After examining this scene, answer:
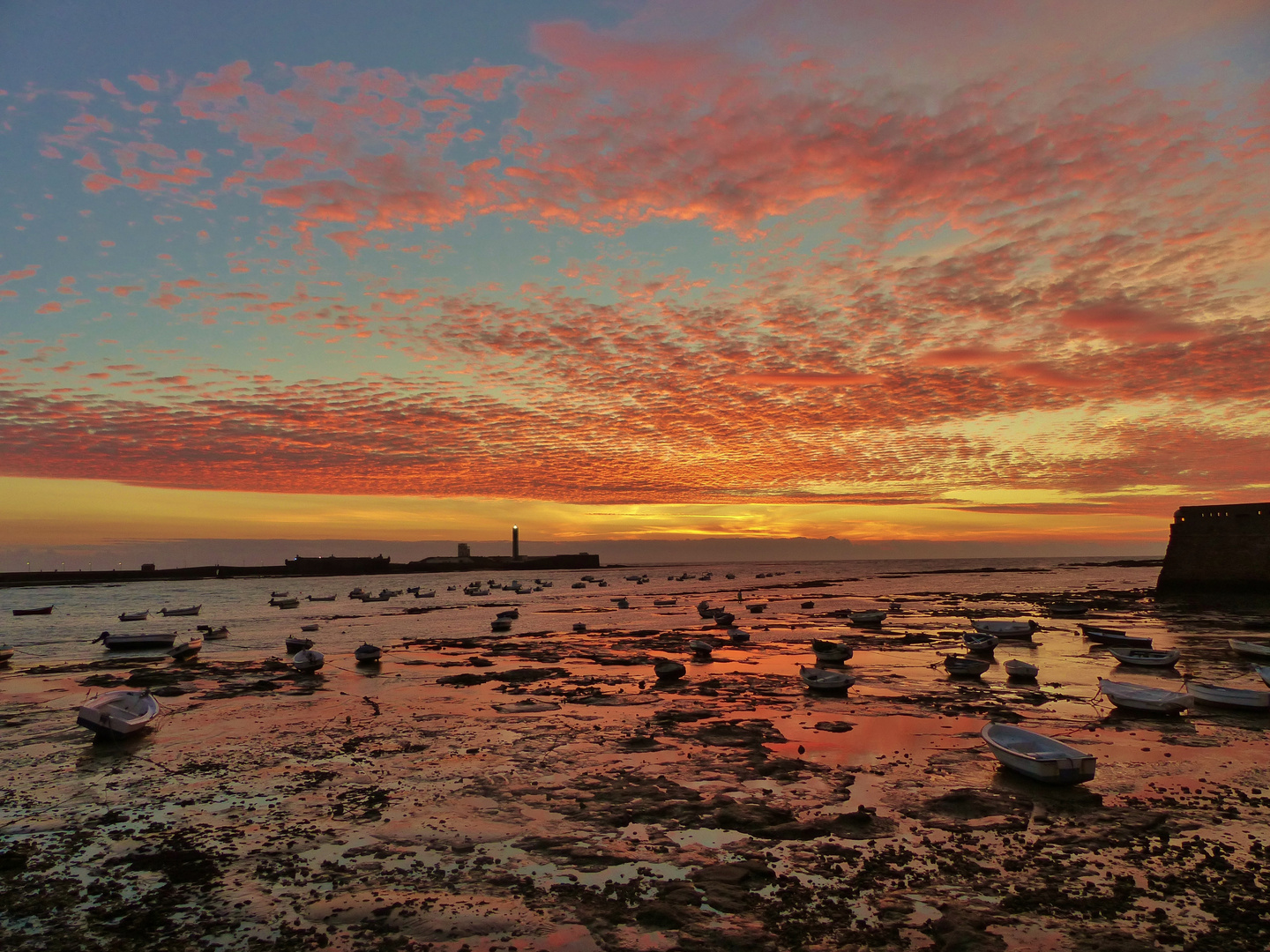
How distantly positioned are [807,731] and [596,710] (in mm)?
7440

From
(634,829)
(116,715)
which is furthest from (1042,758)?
(116,715)

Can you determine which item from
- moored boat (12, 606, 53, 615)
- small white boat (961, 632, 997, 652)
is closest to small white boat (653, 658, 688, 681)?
small white boat (961, 632, 997, 652)

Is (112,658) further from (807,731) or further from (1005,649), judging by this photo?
(1005,649)

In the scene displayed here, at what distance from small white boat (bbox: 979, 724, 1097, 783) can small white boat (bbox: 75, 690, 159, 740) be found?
78.4 feet

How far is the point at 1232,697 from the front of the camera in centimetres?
2223

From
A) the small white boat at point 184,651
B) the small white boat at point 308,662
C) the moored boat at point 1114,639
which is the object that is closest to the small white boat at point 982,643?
the moored boat at point 1114,639

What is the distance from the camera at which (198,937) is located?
9602 millimetres

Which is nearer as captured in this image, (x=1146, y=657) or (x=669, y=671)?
(x=669, y=671)

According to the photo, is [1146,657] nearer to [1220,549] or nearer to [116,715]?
[116,715]

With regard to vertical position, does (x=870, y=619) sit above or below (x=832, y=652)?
below

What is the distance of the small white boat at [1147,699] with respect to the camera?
2136 cm

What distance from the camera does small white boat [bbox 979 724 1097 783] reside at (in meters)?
14.8

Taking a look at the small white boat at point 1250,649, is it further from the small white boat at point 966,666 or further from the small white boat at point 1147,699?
the small white boat at point 1147,699

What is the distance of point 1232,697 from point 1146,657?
9.61 m
